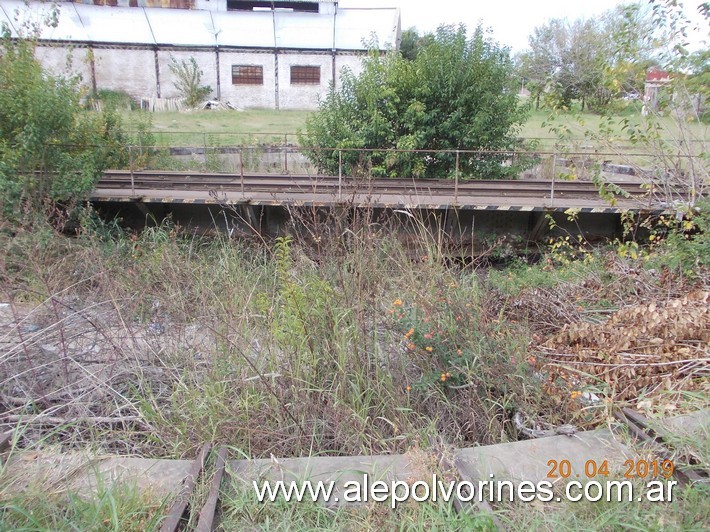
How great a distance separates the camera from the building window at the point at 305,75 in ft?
115

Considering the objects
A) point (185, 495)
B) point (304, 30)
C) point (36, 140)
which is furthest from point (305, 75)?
point (185, 495)

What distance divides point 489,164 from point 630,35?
790cm

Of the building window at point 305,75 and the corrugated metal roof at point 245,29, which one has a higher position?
the corrugated metal roof at point 245,29

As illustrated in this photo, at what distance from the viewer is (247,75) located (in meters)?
35.1

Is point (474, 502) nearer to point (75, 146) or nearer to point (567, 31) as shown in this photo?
point (75, 146)

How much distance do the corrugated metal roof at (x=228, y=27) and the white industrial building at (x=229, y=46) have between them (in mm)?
65

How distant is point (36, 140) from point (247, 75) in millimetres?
28062

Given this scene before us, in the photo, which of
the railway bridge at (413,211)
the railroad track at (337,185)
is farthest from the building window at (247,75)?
the railway bridge at (413,211)

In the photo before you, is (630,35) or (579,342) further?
(630,35)

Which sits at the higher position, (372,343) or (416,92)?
(416,92)

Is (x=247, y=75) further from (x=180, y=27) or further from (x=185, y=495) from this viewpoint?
(x=185, y=495)

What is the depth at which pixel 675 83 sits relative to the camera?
6.98 metres

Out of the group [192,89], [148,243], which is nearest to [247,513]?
[148,243]

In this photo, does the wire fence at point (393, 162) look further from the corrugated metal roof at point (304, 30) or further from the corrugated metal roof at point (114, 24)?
the corrugated metal roof at point (114, 24)
